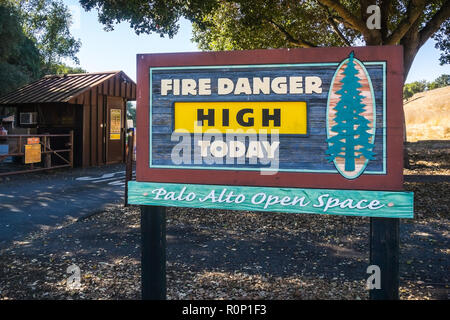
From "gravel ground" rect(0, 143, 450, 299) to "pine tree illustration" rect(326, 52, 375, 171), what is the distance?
174 cm

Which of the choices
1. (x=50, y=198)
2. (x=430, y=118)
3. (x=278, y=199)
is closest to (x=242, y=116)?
(x=278, y=199)

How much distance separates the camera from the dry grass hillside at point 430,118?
103 feet

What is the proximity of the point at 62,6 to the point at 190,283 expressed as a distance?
150 feet

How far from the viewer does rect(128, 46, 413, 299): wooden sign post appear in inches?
102

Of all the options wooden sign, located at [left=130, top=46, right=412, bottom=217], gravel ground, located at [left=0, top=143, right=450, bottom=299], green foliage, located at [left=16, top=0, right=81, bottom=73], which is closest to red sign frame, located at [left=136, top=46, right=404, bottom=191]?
wooden sign, located at [left=130, top=46, right=412, bottom=217]

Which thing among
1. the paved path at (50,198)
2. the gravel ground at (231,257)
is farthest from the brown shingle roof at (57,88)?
the gravel ground at (231,257)

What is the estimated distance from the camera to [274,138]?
278cm

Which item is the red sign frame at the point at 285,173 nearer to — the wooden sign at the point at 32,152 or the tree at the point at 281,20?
the tree at the point at 281,20

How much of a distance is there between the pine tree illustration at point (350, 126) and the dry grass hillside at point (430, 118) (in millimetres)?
31632

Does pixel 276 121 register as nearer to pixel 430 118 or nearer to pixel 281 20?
pixel 281 20

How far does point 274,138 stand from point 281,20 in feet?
40.9

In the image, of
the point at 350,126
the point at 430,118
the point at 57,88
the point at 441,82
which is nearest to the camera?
the point at 350,126

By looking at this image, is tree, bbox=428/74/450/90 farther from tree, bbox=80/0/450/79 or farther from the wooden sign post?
the wooden sign post

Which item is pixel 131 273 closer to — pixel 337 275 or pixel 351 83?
pixel 337 275
